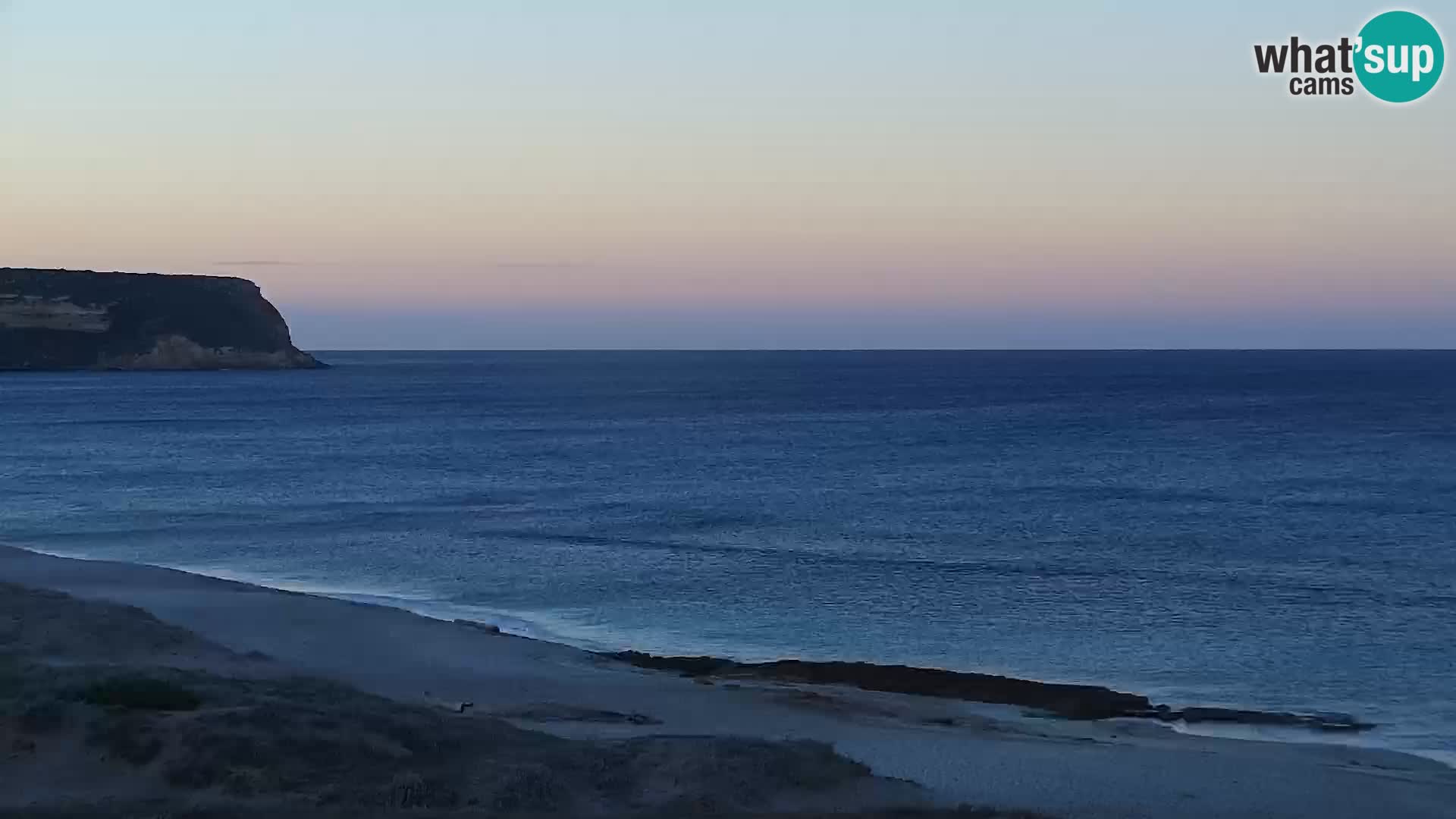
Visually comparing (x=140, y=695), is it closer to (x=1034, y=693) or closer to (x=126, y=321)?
(x=1034, y=693)

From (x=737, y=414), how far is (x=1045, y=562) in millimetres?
69423

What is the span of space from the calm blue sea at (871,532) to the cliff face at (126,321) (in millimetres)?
74543

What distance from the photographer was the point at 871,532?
3834 centimetres

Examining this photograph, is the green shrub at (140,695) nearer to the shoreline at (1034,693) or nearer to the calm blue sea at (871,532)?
the shoreline at (1034,693)

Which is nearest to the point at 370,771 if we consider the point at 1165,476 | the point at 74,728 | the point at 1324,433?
the point at 74,728

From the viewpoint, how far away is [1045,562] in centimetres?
3244

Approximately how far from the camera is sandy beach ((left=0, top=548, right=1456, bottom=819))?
14562 millimetres

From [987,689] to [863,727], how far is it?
348 centimetres

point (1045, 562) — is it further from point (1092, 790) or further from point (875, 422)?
point (875, 422)

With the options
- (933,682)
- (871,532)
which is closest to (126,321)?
(871,532)

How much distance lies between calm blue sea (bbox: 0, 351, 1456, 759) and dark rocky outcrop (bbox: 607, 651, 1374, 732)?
83cm

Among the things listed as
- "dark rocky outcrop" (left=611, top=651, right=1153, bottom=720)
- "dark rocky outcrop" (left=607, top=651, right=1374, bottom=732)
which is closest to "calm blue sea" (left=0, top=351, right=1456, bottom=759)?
"dark rocky outcrop" (left=607, top=651, right=1374, bottom=732)

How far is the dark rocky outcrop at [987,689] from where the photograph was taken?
754 inches

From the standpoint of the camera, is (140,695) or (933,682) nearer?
(140,695)
